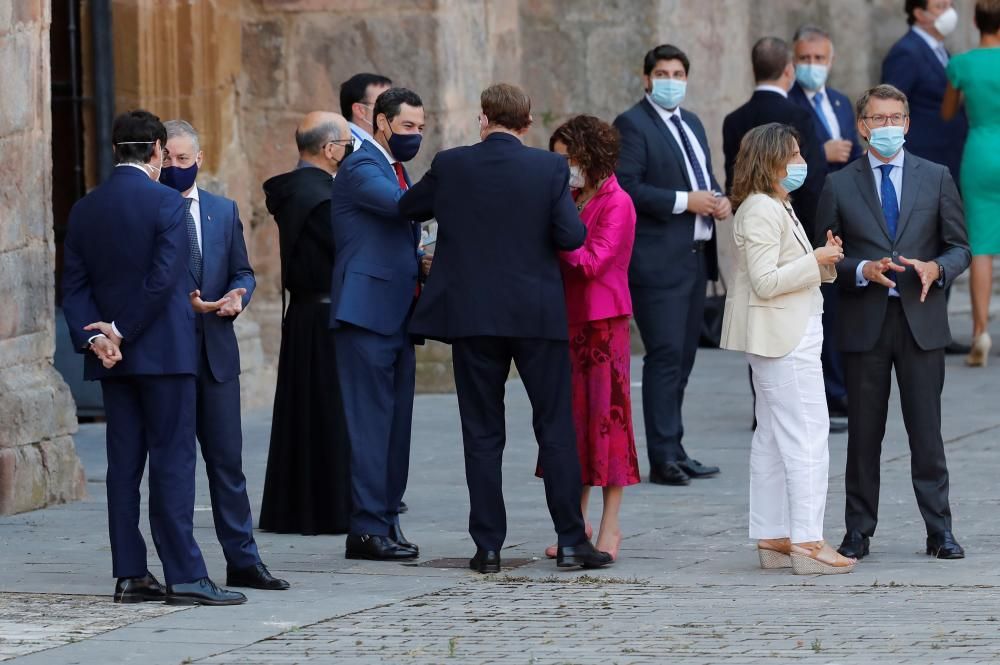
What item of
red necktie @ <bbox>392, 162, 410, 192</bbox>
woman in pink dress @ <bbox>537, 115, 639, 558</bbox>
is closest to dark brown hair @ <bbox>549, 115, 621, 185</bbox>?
woman in pink dress @ <bbox>537, 115, 639, 558</bbox>

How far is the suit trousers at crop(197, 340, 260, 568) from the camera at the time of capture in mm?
7219

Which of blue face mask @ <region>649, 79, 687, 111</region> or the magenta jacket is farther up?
blue face mask @ <region>649, 79, 687, 111</region>

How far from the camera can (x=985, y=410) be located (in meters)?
11.3

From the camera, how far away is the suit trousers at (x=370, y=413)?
7.93 m

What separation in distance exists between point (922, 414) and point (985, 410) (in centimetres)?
387

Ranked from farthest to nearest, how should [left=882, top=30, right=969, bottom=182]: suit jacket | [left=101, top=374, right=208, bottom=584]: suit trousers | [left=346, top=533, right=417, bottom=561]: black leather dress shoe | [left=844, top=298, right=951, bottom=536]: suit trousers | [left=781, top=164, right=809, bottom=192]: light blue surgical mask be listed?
[left=882, top=30, right=969, bottom=182]: suit jacket, [left=346, top=533, right=417, bottom=561]: black leather dress shoe, [left=844, top=298, right=951, bottom=536]: suit trousers, [left=781, top=164, right=809, bottom=192]: light blue surgical mask, [left=101, top=374, right=208, bottom=584]: suit trousers

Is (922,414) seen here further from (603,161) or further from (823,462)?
(603,161)

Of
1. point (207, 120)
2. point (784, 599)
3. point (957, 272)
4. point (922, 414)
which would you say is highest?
point (207, 120)

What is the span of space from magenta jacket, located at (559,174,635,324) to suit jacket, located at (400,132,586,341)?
0.77 ft

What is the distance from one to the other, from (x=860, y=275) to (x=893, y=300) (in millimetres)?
163

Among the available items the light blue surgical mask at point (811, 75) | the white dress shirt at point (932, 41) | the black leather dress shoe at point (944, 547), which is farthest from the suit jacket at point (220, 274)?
the white dress shirt at point (932, 41)

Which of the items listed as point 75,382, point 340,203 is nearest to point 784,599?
point 340,203

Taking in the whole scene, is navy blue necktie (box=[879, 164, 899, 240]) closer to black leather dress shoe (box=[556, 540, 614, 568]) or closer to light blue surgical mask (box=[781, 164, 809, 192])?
light blue surgical mask (box=[781, 164, 809, 192])

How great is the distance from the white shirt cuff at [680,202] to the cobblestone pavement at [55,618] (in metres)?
3.60
